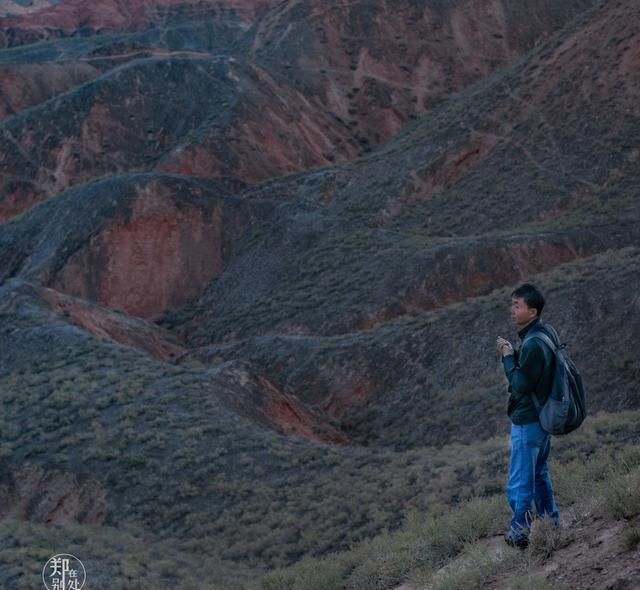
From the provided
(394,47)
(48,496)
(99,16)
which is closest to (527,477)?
(48,496)

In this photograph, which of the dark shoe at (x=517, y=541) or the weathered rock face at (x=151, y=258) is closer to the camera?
the dark shoe at (x=517, y=541)

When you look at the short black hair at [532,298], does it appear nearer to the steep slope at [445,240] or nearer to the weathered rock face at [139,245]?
the steep slope at [445,240]

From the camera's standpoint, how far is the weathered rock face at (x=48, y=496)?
14.9 m

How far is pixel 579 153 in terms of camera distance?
32.4 metres

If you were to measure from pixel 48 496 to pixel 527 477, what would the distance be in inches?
428

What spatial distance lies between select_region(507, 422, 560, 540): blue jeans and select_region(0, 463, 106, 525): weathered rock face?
952 cm

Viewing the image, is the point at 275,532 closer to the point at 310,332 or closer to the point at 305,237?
the point at 310,332

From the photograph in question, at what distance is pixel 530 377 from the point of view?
253 inches

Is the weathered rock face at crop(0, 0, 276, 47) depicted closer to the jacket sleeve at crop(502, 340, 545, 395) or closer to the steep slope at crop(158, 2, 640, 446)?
the steep slope at crop(158, 2, 640, 446)

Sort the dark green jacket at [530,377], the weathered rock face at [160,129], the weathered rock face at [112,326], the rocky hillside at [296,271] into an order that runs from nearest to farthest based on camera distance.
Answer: the dark green jacket at [530,377] → the rocky hillside at [296,271] → the weathered rock face at [112,326] → the weathered rock face at [160,129]

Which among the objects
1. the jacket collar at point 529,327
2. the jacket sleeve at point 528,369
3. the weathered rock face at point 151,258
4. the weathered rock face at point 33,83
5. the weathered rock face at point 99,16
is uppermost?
the weathered rock face at point 99,16

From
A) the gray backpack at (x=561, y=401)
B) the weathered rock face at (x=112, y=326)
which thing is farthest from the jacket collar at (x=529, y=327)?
the weathered rock face at (x=112, y=326)

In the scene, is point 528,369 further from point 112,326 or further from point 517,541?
point 112,326

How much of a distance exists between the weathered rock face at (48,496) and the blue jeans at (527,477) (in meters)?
9.52
